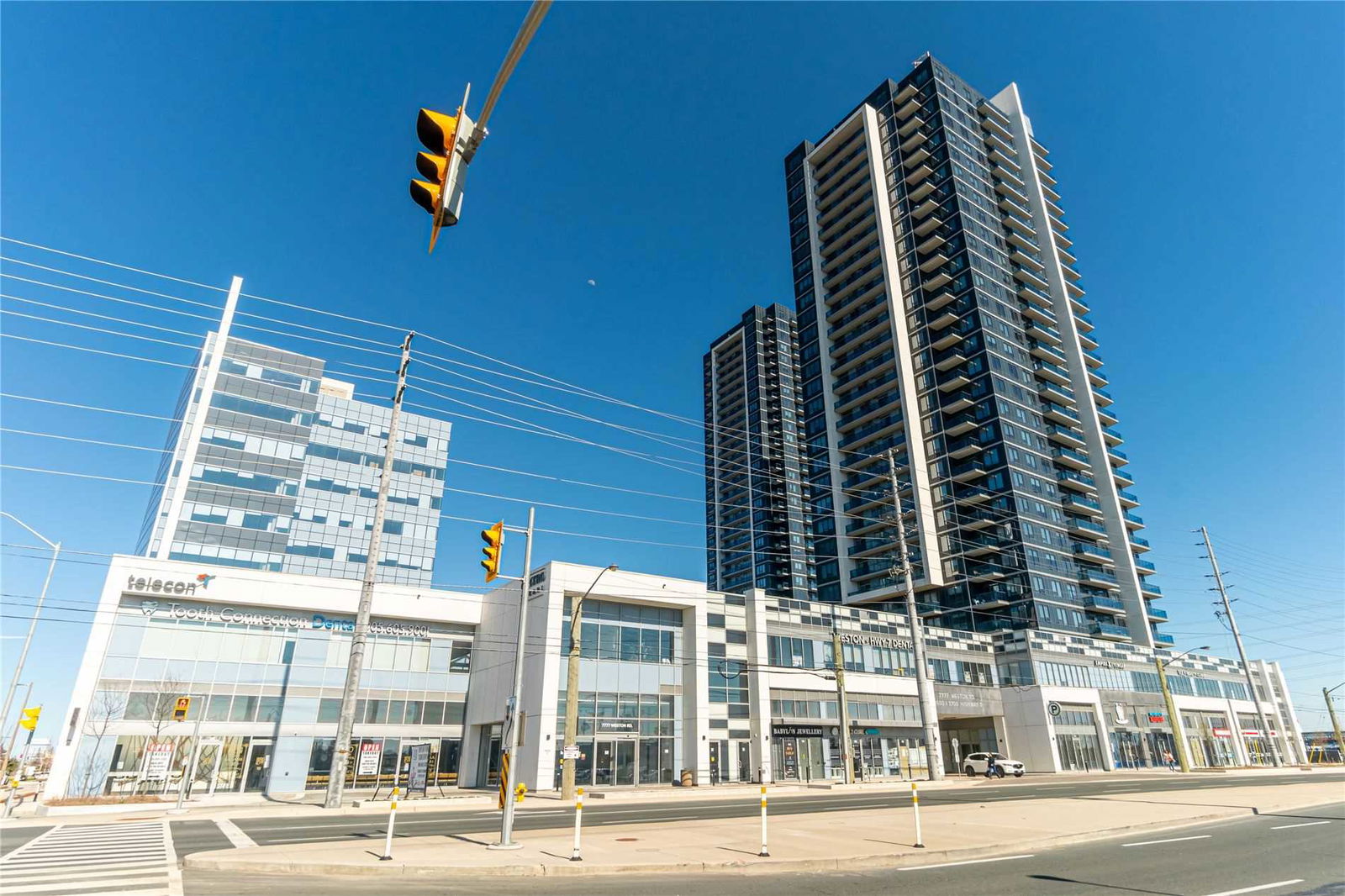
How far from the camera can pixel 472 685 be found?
4562 cm

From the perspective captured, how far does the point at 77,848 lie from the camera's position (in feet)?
50.5

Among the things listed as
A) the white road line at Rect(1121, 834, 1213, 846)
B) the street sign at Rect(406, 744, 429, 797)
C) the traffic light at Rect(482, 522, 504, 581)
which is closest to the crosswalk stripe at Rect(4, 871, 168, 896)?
the traffic light at Rect(482, 522, 504, 581)

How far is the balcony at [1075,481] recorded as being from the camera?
279ft

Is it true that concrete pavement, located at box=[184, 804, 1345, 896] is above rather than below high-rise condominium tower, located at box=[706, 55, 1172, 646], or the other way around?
below

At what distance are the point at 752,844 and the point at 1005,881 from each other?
552 cm

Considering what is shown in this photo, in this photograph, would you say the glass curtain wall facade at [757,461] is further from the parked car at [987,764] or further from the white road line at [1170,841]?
the white road line at [1170,841]

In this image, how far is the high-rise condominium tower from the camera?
78.2 meters

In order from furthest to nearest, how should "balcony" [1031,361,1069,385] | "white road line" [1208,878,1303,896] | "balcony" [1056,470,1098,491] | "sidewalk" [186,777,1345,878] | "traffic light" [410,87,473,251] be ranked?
1. "balcony" [1031,361,1069,385]
2. "balcony" [1056,470,1098,491]
3. "sidewalk" [186,777,1345,878]
4. "white road line" [1208,878,1303,896]
5. "traffic light" [410,87,473,251]

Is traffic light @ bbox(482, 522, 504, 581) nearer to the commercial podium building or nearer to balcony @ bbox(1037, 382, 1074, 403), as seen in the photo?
the commercial podium building

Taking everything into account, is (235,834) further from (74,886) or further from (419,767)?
(419,767)

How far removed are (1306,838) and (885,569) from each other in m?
69.1

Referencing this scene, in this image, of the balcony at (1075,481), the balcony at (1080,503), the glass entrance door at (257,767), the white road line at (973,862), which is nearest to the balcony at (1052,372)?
the balcony at (1075,481)

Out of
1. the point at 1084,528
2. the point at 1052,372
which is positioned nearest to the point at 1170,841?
the point at 1084,528

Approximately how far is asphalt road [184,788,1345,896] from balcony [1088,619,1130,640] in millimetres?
72805
